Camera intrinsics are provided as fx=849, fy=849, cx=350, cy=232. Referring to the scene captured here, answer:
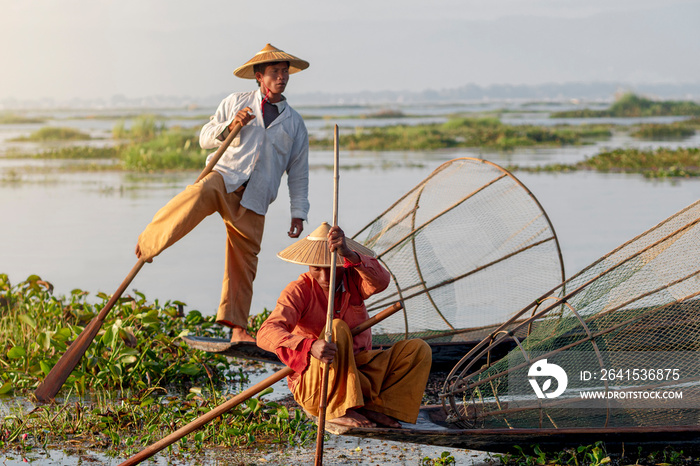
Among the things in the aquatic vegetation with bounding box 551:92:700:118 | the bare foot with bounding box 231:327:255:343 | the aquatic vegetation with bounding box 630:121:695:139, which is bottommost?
the bare foot with bounding box 231:327:255:343

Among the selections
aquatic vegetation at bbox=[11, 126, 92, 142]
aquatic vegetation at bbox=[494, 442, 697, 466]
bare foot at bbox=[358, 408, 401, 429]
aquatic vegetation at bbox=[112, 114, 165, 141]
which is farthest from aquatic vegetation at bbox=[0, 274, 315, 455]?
aquatic vegetation at bbox=[11, 126, 92, 142]

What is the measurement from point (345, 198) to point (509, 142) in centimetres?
1072

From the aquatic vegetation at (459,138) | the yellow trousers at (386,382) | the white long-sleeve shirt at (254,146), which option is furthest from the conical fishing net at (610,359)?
the aquatic vegetation at (459,138)

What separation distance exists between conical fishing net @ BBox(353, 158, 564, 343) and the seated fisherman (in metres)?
1.56

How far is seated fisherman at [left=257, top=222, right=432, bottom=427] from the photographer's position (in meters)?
3.51

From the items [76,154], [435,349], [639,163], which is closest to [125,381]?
[435,349]

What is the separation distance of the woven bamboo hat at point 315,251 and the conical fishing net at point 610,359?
0.75 m

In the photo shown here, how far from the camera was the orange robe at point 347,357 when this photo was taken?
3.51 metres

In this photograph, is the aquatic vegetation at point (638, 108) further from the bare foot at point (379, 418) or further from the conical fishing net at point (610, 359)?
the bare foot at point (379, 418)

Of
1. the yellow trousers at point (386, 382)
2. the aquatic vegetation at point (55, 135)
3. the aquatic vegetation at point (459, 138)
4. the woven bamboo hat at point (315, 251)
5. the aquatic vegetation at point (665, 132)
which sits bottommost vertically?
the yellow trousers at point (386, 382)

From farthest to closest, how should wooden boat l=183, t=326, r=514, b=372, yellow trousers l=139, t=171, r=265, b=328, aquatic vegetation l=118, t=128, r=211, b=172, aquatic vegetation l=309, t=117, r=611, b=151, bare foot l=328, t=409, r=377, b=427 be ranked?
aquatic vegetation l=309, t=117, r=611, b=151, aquatic vegetation l=118, t=128, r=211, b=172, wooden boat l=183, t=326, r=514, b=372, yellow trousers l=139, t=171, r=265, b=328, bare foot l=328, t=409, r=377, b=427

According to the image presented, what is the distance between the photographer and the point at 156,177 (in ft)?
51.6

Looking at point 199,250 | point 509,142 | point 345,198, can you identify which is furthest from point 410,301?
point 509,142

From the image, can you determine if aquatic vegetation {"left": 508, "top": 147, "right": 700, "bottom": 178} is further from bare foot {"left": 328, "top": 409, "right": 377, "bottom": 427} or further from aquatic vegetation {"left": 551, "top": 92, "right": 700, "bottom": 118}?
aquatic vegetation {"left": 551, "top": 92, "right": 700, "bottom": 118}
